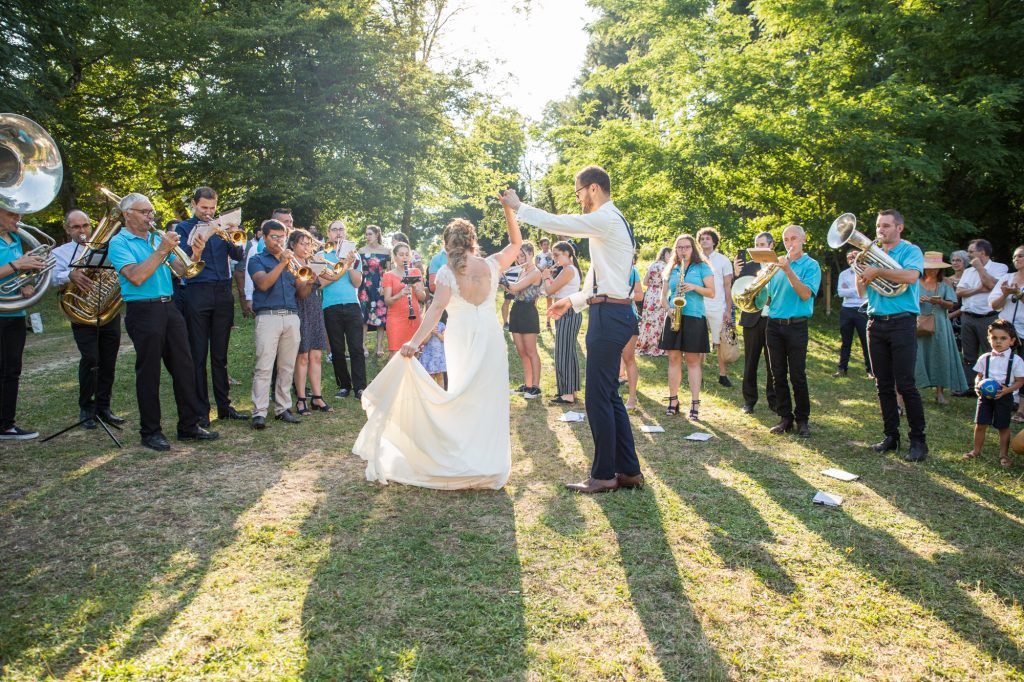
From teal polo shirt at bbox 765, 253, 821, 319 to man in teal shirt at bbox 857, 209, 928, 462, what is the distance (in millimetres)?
511

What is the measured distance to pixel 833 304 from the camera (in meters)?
21.9

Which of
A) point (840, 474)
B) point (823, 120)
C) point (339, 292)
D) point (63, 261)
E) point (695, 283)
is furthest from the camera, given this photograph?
point (823, 120)

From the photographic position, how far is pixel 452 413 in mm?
5477

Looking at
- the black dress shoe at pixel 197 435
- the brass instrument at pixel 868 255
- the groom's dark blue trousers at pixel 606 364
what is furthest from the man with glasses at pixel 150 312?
the brass instrument at pixel 868 255

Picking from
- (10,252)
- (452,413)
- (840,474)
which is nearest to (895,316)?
(840,474)

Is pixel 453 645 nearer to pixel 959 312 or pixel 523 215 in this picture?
pixel 523 215

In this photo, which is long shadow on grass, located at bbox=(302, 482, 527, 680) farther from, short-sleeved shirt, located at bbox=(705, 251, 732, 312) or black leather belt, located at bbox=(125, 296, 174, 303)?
short-sleeved shirt, located at bbox=(705, 251, 732, 312)

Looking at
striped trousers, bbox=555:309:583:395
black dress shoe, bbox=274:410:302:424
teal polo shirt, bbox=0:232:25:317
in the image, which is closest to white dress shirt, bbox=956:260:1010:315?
striped trousers, bbox=555:309:583:395

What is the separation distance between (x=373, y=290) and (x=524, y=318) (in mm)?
2688

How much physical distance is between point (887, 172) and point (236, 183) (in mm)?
18731

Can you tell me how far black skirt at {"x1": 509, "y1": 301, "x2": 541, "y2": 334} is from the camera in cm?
937

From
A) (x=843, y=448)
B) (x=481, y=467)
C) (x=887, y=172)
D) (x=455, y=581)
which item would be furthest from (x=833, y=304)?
(x=455, y=581)

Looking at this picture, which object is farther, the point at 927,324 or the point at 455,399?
the point at 927,324

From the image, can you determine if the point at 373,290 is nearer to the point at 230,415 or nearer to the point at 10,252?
the point at 230,415
